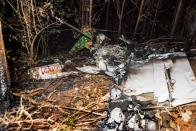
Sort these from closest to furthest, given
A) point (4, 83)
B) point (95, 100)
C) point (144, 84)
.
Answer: point (4, 83), point (95, 100), point (144, 84)

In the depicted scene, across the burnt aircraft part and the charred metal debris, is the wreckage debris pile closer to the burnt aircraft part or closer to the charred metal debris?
the charred metal debris

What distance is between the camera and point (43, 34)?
16.2 ft

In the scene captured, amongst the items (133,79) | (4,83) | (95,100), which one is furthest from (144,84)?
(4,83)

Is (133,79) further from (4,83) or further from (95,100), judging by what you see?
(4,83)

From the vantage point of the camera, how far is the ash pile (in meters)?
4.15

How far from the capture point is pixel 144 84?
464 centimetres

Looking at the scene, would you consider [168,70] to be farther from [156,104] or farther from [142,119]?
[142,119]

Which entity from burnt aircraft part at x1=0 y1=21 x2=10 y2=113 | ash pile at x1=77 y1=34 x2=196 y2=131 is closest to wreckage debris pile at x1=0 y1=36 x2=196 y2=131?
ash pile at x1=77 y1=34 x2=196 y2=131

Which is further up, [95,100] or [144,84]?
[144,84]

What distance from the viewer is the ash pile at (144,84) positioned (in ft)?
13.6

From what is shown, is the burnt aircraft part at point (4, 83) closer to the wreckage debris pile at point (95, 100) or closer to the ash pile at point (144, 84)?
the wreckage debris pile at point (95, 100)

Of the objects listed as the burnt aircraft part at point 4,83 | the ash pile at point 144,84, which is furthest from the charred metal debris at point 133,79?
the burnt aircraft part at point 4,83

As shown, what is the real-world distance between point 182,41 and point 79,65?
167cm

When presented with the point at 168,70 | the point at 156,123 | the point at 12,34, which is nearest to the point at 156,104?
the point at 156,123
